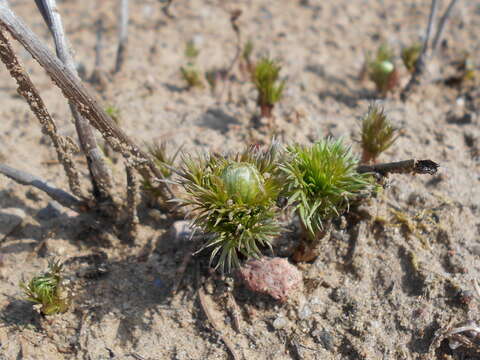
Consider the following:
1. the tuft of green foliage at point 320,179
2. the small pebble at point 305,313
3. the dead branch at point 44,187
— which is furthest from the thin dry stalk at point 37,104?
the small pebble at point 305,313

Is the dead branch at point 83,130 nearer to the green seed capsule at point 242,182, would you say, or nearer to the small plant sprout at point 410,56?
the green seed capsule at point 242,182

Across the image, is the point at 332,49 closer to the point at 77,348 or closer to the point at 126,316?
the point at 126,316

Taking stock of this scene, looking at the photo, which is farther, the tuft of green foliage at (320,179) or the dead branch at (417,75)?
the dead branch at (417,75)

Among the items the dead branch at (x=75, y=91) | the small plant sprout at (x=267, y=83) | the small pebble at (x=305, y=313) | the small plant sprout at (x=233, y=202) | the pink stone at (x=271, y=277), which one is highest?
the small plant sprout at (x=267, y=83)

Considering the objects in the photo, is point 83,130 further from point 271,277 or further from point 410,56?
point 410,56

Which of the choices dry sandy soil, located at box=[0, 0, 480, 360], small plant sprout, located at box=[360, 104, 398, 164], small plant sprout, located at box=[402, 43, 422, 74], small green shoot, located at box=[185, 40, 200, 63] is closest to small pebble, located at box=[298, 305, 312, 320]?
dry sandy soil, located at box=[0, 0, 480, 360]

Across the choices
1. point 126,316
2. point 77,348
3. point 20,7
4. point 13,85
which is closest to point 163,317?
point 126,316

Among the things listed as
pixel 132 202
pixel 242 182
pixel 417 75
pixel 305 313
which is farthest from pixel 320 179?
pixel 417 75
